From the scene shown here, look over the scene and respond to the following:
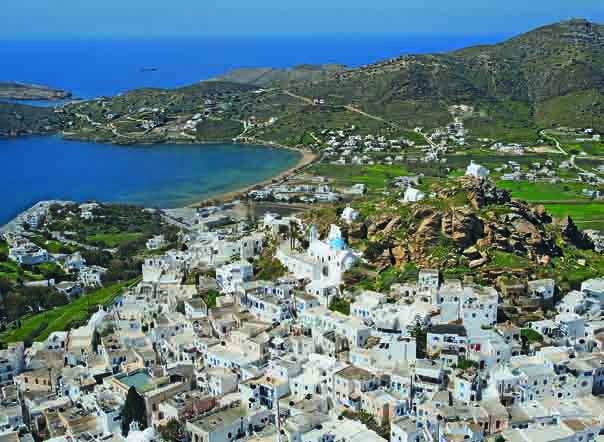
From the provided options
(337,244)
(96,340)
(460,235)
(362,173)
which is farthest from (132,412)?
(362,173)

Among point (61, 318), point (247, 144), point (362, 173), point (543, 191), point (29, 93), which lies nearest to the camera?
point (61, 318)

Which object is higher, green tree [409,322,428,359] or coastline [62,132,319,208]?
coastline [62,132,319,208]

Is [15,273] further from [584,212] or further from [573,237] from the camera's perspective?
[584,212]

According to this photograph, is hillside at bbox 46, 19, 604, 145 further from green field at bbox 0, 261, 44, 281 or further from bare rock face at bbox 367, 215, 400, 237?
bare rock face at bbox 367, 215, 400, 237

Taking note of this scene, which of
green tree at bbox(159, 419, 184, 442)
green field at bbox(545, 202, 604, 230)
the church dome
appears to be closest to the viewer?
green tree at bbox(159, 419, 184, 442)

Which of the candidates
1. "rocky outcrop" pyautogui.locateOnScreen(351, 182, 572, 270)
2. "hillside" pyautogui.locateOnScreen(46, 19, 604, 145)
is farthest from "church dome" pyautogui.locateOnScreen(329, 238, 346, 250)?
"hillside" pyautogui.locateOnScreen(46, 19, 604, 145)

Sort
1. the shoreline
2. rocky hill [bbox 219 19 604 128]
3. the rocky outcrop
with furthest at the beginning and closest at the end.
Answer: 1. rocky hill [bbox 219 19 604 128]
2. the shoreline
3. the rocky outcrop

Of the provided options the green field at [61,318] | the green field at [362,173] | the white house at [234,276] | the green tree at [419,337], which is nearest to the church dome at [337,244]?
the white house at [234,276]
